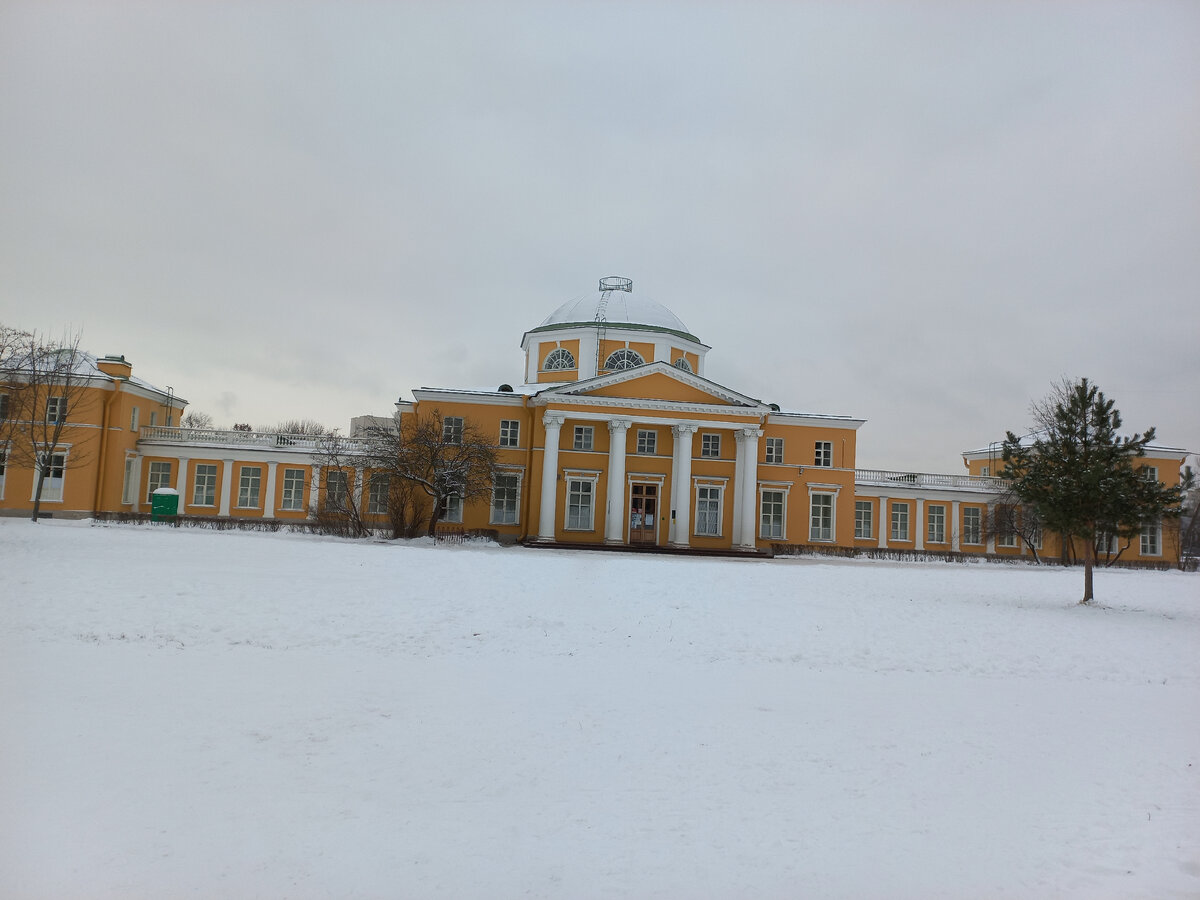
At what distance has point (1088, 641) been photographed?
15.1m

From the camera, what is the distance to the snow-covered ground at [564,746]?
5.68 meters

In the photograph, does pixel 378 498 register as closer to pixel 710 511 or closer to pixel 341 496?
pixel 341 496

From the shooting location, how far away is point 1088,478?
1912 cm

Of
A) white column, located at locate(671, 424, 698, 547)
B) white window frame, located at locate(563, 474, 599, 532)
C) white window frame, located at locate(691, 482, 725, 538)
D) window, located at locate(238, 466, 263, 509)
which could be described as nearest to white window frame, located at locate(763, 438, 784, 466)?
white window frame, located at locate(691, 482, 725, 538)

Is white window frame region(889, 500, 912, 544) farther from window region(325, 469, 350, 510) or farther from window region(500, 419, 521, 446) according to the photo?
window region(325, 469, 350, 510)

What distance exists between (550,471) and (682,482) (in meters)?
5.54

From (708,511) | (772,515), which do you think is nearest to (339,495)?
(708,511)

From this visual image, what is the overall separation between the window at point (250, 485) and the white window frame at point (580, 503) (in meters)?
16.5

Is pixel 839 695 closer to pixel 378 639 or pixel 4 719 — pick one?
pixel 378 639

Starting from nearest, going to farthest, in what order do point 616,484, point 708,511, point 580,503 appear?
point 616,484
point 580,503
point 708,511

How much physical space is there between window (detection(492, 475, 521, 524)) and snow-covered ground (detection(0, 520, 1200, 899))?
19027mm

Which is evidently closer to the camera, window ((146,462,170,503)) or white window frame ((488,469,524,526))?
white window frame ((488,469,524,526))

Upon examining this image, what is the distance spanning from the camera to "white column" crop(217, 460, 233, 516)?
40469 mm

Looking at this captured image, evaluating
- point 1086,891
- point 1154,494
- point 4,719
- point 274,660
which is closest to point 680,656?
point 274,660
